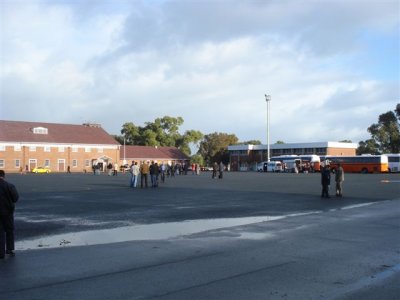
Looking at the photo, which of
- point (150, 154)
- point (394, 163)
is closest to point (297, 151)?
point (150, 154)

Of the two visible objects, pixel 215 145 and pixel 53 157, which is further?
pixel 215 145

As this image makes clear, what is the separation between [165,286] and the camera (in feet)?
22.2

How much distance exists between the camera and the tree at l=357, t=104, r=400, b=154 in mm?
95188

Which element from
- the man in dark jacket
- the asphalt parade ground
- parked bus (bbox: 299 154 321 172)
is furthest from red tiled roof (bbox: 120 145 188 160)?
the man in dark jacket

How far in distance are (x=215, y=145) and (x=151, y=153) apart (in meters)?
28.9

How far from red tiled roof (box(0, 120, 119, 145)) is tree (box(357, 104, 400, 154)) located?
181 ft

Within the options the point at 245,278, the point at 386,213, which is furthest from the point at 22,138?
the point at 245,278

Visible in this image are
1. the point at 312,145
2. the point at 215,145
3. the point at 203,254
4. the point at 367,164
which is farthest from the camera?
the point at 215,145

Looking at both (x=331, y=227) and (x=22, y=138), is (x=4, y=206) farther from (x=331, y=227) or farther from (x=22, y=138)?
(x=22, y=138)

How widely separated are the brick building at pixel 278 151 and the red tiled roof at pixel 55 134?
37.3 metres

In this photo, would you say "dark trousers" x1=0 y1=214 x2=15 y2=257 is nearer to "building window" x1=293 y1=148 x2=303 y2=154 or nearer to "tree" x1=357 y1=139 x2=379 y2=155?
"tree" x1=357 y1=139 x2=379 y2=155

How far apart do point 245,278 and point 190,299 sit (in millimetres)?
1363

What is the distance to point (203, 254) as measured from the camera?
29.9 ft

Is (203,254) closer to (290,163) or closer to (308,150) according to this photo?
(290,163)
